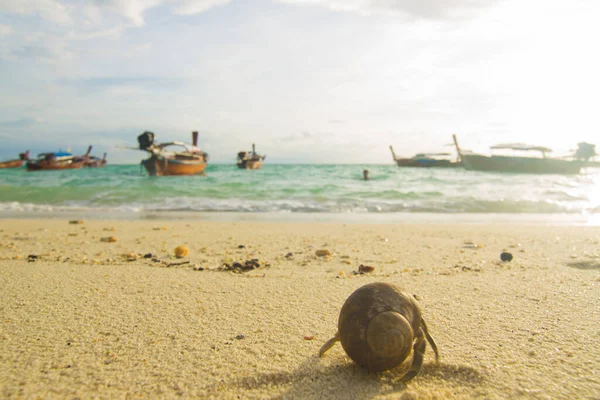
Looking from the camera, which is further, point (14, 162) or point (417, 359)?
point (14, 162)

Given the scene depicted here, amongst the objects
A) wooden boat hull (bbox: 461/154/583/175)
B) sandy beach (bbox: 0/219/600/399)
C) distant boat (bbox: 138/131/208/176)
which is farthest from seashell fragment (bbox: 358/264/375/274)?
wooden boat hull (bbox: 461/154/583/175)

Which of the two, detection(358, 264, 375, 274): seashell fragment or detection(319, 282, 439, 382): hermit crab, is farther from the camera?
detection(358, 264, 375, 274): seashell fragment

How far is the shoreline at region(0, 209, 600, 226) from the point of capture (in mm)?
7930

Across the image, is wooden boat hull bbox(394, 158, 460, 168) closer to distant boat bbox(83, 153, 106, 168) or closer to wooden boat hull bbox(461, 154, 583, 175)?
wooden boat hull bbox(461, 154, 583, 175)

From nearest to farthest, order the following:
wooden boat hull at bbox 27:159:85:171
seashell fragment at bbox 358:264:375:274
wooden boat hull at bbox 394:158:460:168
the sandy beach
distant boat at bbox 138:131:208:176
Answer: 1. the sandy beach
2. seashell fragment at bbox 358:264:375:274
3. distant boat at bbox 138:131:208:176
4. wooden boat hull at bbox 27:159:85:171
5. wooden boat hull at bbox 394:158:460:168

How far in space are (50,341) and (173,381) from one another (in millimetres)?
860

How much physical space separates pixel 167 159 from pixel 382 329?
88.0ft

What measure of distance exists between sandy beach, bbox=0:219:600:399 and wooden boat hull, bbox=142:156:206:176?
22349mm

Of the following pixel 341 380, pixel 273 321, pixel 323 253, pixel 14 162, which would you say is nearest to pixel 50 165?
pixel 14 162

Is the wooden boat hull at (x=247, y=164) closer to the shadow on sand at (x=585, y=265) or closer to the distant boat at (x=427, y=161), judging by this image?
the distant boat at (x=427, y=161)

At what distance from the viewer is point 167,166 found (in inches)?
1050

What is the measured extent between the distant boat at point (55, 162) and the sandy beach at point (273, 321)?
44720 millimetres

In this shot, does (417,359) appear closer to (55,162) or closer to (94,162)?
(55,162)

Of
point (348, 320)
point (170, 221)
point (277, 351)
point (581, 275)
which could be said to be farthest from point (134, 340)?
point (170, 221)
